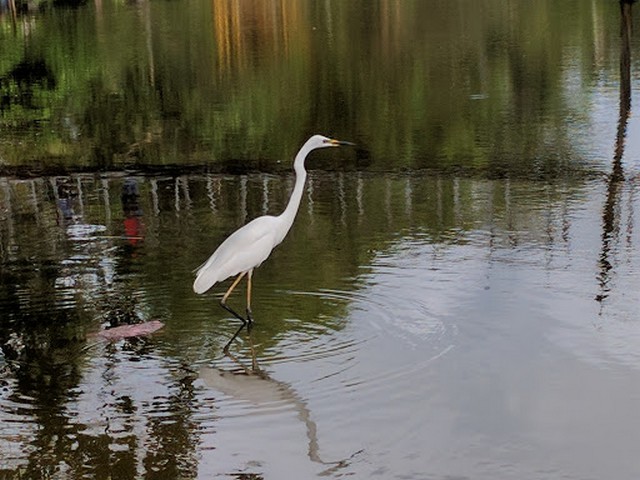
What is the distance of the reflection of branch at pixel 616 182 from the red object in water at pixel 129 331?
3824 mm

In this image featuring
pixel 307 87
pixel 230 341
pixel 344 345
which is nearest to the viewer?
pixel 344 345

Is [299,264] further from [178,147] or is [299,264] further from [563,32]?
[563,32]

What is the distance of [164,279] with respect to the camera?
Answer: 1200cm

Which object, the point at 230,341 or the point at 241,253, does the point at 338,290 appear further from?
the point at 230,341

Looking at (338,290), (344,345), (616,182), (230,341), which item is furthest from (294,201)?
(616,182)

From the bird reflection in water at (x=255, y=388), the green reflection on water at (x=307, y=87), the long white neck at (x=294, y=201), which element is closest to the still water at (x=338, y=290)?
the bird reflection in water at (x=255, y=388)

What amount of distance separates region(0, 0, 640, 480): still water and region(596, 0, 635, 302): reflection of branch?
5cm

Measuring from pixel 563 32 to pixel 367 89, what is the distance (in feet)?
52.0

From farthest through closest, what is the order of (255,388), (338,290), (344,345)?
(338,290), (344,345), (255,388)

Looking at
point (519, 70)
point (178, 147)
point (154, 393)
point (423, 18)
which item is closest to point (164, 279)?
point (154, 393)

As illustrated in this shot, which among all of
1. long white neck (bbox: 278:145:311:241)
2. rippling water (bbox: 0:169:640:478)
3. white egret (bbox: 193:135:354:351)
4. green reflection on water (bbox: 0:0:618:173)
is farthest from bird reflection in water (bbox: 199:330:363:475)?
green reflection on water (bbox: 0:0:618:173)

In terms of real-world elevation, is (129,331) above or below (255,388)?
above

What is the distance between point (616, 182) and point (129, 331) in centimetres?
808

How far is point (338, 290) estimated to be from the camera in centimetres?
1123
